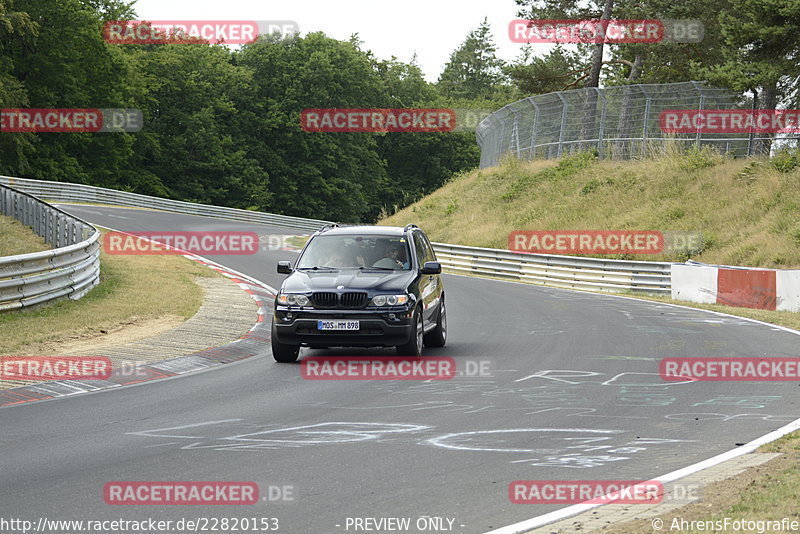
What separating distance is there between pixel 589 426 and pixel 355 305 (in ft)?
15.2

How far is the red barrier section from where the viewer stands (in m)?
21.6

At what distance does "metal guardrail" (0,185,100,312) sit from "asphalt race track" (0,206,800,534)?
4566mm

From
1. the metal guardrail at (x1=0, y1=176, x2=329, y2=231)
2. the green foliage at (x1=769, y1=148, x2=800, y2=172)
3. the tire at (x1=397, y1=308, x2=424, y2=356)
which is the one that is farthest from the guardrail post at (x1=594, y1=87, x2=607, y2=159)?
the tire at (x1=397, y1=308, x2=424, y2=356)

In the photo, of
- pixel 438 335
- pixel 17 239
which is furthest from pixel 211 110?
pixel 438 335

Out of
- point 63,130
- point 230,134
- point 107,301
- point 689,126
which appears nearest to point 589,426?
point 107,301

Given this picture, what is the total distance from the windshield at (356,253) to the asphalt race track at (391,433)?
1346mm

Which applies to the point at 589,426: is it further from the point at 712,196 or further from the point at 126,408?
the point at 712,196

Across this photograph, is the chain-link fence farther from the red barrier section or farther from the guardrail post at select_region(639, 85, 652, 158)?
the red barrier section

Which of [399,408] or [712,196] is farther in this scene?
[712,196]

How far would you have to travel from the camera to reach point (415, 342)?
13.2 meters

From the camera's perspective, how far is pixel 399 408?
33.0 ft

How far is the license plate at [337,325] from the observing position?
42.0ft

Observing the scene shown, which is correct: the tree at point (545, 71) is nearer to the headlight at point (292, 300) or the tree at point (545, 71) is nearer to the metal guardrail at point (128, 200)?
the metal guardrail at point (128, 200)

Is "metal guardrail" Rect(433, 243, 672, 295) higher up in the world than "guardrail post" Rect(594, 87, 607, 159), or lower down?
lower down
